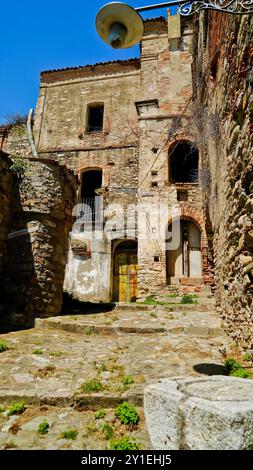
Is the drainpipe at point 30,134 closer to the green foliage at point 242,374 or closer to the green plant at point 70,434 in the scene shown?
the green foliage at point 242,374

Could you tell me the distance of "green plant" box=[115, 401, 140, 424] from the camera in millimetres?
2617

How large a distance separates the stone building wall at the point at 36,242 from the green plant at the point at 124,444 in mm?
3931

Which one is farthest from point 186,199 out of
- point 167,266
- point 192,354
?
point 192,354

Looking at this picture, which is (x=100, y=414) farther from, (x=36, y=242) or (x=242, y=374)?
(x=36, y=242)

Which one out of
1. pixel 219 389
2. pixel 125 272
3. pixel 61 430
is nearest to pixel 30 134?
pixel 125 272

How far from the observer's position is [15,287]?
6055 mm

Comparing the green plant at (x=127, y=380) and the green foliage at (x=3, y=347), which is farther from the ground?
the green foliage at (x=3, y=347)

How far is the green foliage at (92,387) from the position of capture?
10.1 ft

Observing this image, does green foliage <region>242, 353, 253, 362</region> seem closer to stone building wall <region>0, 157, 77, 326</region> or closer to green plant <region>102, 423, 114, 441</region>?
green plant <region>102, 423, 114, 441</region>

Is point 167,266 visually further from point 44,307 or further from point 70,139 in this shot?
point 70,139

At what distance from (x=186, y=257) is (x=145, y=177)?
3.51 meters

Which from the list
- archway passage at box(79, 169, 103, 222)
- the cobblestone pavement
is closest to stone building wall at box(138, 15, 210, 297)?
archway passage at box(79, 169, 103, 222)

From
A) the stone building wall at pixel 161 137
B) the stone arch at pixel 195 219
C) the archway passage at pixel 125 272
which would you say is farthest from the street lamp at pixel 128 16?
the archway passage at pixel 125 272
